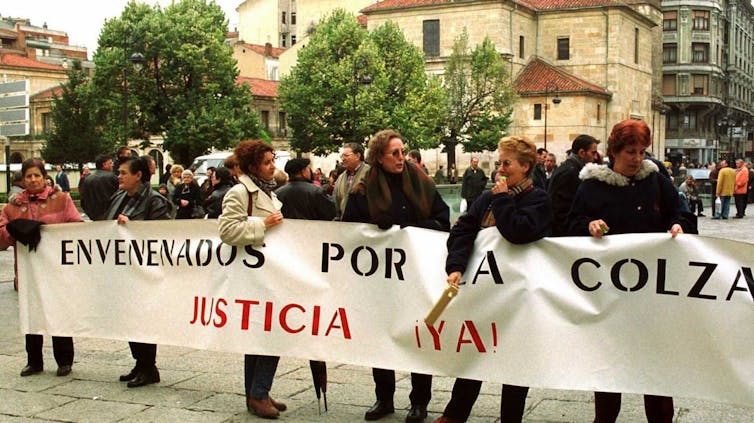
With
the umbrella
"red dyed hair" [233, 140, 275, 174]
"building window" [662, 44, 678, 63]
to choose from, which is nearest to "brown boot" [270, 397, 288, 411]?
the umbrella

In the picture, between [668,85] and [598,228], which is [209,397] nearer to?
[598,228]

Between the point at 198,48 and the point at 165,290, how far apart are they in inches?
1819

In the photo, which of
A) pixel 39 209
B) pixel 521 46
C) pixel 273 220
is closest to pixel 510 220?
pixel 273 220

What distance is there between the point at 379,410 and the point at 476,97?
55.3m

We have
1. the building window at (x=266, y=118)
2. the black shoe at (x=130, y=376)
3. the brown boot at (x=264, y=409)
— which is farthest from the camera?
the building window at (x=266, y=118)

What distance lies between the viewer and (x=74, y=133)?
49.3 metres

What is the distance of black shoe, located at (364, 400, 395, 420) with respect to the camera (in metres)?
6.22

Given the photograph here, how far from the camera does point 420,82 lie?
57844 mm

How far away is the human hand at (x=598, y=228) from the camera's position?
17.4 feet

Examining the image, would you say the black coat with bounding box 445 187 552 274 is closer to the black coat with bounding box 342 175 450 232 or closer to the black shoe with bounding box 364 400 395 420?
the black coat with bounding box 342 175 450 232

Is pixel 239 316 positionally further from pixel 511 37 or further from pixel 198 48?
pixel 511 37

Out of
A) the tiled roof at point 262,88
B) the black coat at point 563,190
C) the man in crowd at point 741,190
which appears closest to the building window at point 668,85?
the tiled roof at point 262,88

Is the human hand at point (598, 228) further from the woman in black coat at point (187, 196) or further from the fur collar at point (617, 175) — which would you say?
→ the woman in black coat at point (187, 196)

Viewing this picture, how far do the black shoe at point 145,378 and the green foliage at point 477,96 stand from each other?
5327cm
